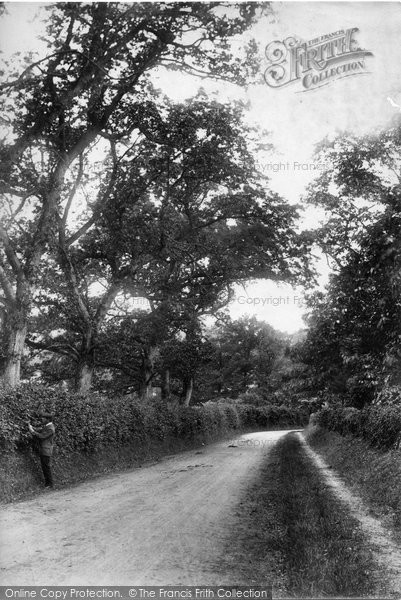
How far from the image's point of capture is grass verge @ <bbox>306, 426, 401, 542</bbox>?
30.9 feet

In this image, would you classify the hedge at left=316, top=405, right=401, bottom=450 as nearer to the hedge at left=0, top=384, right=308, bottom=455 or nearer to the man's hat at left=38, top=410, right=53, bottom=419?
the hedge at left=0, top=384, right=308, bottom=455

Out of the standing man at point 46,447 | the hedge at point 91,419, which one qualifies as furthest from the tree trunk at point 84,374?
the standing man at point 46,447

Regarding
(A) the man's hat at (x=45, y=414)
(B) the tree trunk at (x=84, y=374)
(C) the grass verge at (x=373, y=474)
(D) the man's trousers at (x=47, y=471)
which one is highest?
(B) the tree trunk at (x=84, y=374)

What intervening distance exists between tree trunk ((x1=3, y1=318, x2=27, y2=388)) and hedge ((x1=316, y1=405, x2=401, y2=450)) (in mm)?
9702

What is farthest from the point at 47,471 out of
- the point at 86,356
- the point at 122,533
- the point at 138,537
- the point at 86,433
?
the point at 86,356

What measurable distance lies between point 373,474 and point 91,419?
7.99 m

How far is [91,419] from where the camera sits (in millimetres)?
14648

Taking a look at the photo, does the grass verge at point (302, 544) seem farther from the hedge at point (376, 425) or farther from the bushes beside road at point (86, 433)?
the bushes beside road at point (86, 433)

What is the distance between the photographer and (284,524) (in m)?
8.27

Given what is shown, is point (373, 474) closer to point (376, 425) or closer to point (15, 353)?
point (376, 425)

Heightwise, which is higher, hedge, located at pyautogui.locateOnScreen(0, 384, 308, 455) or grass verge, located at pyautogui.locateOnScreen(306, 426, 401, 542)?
hedge, located at pyautogui.locateOnScreen(0, 384, 308, 455)

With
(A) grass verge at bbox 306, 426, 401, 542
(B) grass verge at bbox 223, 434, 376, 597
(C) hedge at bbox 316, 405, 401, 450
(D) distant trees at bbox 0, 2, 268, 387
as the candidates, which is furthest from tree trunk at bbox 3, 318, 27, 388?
(C) hedge at bbox 316, 405, 401, 450

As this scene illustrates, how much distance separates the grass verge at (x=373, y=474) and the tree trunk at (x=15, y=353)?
8.67 m

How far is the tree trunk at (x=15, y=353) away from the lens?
12.2m
